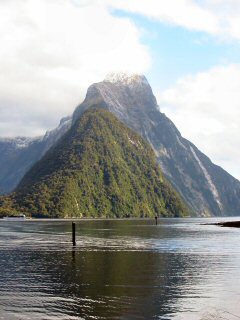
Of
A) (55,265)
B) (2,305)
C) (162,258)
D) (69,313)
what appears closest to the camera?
(69,313)

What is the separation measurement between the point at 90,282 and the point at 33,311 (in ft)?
45.1

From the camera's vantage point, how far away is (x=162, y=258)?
73250 millimetres

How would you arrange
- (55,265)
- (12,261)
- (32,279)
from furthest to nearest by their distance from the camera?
1. (12,261)
2. (55,265)
3. (32,279)

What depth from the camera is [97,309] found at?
3553 centimetres

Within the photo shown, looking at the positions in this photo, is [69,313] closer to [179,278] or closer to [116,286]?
[116,286]

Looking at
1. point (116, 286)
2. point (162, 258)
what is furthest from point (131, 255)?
point (116, 286)

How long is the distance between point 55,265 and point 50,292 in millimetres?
20403

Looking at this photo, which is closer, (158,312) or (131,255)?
(158,312)

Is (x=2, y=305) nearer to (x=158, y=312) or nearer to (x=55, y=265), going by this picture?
(x=158, y=312)

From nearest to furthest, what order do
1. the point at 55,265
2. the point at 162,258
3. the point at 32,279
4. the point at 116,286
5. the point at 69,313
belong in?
the point at 69,313
the point at 116,286
the point at 32,279
the point at 55,265
the point at 162,258

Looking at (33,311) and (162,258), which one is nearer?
(33,311)

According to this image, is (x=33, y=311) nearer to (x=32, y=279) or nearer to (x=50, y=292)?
(x=50, y=292)

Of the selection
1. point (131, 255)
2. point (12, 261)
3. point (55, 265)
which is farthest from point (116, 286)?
point (131, 255)

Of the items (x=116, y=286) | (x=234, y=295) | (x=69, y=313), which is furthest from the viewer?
(x=116, y=286)
